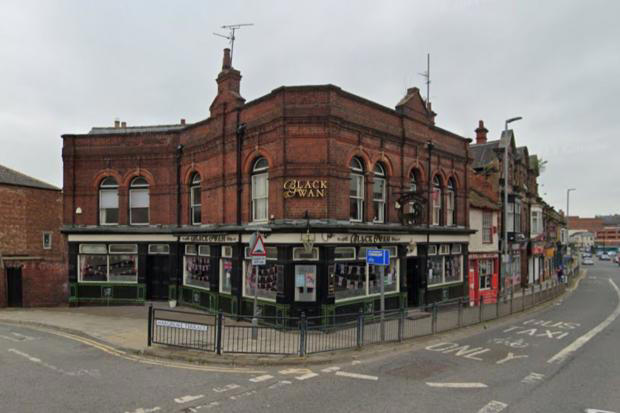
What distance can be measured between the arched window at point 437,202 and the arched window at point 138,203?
532 inches

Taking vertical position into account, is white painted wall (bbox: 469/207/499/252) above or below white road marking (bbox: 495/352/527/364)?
above

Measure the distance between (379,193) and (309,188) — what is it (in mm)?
3648

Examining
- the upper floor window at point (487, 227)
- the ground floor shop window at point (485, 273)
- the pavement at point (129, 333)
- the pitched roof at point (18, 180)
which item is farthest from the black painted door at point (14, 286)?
the upper floor window at point (487, 227)

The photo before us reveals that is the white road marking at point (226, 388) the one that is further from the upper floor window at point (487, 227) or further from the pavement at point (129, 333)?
the upper floor window at point (487, 227)

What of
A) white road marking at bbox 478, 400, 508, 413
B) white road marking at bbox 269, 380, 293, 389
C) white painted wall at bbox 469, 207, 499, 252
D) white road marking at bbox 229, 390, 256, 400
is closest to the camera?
white road marking at bbox 478, 400, 508, 413

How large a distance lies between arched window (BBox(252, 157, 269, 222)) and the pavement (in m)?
5.33

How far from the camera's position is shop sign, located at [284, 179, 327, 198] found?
42.8ft

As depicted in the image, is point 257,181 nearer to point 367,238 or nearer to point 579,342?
point 367,238

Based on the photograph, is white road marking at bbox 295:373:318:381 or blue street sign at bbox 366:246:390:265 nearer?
white road marking at bbox 295:373:318:381

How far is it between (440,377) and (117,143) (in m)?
17.5

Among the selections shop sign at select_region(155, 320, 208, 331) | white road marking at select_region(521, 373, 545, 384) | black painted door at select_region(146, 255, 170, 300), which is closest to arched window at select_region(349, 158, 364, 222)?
shop sign at select_region(155, 320, 208, 331)

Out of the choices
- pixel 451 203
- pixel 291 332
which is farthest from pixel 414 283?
pixel 291 332

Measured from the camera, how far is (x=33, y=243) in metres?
23.3

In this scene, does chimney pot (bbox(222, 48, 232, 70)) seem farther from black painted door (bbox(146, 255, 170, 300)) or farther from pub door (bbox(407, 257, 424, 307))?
pub door (bbox(407, 257, 424, 307))
